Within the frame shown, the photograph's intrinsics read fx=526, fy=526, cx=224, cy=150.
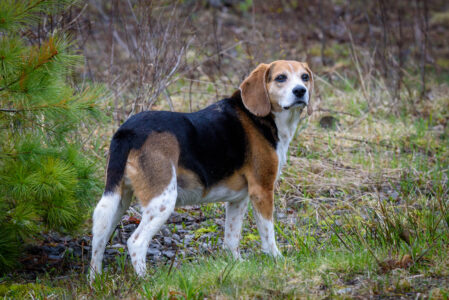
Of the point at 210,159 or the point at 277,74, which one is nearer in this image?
the point at 210,159

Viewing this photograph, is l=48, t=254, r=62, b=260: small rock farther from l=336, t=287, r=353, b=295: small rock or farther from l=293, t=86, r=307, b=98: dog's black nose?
l=336, t=287, r=353, b=295: small rock

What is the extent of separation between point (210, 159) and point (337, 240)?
50.1 inches

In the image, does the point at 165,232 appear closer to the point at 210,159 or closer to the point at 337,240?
the point at 210,159

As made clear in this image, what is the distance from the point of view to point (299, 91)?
14.1 feet

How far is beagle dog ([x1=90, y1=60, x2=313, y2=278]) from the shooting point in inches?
153

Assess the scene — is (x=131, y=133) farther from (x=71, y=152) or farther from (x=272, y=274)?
(x=272, y=274)

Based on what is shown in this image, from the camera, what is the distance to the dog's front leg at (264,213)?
4348 millimetres

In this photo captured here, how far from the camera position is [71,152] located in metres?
4.36

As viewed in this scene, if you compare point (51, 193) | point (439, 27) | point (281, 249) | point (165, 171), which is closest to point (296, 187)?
point (281, 249)

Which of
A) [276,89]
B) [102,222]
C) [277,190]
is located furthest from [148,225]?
[277,190]

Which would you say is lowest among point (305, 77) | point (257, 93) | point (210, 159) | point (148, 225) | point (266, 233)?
point (266, 233)

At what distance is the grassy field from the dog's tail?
0.65 m

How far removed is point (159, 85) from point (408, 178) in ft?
10.3

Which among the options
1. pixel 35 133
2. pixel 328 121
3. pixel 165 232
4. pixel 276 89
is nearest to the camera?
pixel 35 133
